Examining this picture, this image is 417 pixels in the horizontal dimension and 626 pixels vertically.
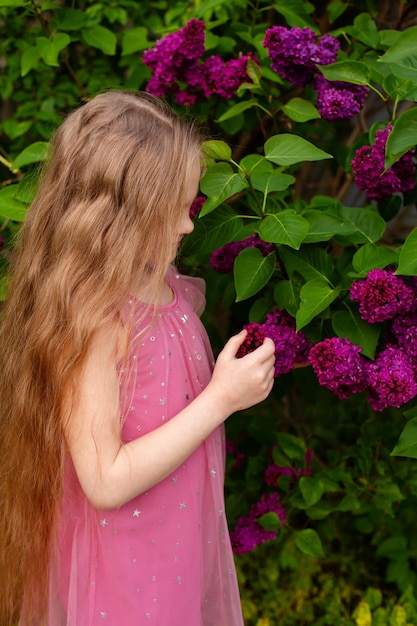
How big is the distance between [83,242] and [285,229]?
0.32 metres

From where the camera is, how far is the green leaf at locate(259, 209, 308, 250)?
3.74 feet

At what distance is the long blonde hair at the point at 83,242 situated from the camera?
1.13 metres

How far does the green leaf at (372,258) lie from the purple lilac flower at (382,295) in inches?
2.1

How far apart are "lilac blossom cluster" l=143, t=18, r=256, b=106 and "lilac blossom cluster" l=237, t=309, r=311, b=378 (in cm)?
50

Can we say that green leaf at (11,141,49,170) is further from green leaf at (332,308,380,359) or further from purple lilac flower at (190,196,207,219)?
green leaf at (332,308,380,359)

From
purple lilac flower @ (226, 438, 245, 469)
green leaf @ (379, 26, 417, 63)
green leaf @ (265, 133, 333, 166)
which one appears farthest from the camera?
purple lilac flower @ (226, 438, 245, 469)

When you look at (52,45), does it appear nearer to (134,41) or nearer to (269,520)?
(134,41)

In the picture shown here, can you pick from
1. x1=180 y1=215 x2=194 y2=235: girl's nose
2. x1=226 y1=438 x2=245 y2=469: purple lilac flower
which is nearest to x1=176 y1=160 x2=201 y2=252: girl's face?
x1=180 y1=215 x2=194 y2=235: girl's nose

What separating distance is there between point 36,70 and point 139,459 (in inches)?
54.1

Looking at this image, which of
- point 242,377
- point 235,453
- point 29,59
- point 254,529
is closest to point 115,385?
point 242,377

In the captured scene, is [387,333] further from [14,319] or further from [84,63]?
[84,63]

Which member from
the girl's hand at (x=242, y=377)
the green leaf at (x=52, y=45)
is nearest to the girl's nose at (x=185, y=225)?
the girl's hand at (x=242, y=377)

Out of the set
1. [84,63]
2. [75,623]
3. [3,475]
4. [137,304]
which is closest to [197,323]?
[137,304]

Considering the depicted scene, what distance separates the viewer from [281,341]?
123cm
